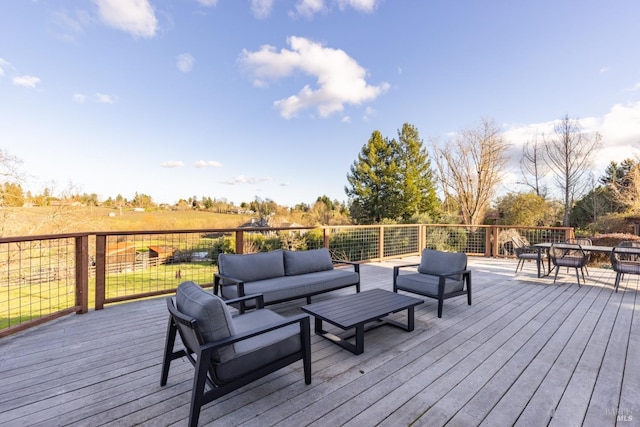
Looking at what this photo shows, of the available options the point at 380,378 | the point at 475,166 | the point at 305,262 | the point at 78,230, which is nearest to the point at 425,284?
the point at 305,262

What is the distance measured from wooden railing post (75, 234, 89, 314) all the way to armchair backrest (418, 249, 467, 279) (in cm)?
442

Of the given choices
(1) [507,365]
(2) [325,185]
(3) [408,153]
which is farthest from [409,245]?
(2) [325,185]

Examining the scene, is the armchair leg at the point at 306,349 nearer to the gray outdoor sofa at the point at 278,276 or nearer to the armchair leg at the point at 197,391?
→ the armchair leg at the point at 197,391

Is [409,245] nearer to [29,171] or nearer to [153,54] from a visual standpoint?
[153,54]

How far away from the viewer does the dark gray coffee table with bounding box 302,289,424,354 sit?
2.40 meters

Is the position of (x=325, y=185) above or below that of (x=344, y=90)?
below

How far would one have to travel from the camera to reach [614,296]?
4.28m

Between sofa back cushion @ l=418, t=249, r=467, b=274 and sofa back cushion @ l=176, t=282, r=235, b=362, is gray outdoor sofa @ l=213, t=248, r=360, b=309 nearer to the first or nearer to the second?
sofa back cushion @ l=418, t=249, r=467, b=274

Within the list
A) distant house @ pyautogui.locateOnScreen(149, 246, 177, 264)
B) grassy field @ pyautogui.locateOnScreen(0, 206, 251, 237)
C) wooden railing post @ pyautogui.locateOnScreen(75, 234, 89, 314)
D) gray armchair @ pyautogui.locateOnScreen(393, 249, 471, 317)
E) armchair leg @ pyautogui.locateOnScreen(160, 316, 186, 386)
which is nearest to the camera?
armchair leg @ pyautogui.locateOnScreen(160, 316, 186, 386)

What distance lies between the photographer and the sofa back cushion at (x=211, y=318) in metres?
1.57

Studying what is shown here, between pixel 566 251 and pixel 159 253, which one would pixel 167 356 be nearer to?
pixel 159 253

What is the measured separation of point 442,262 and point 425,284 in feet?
1.73

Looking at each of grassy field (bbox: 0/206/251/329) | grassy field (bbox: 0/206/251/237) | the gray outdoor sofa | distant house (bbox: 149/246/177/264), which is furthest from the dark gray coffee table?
grassy field (bbox: 0/206/251/237)

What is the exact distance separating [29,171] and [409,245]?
36.9ft
